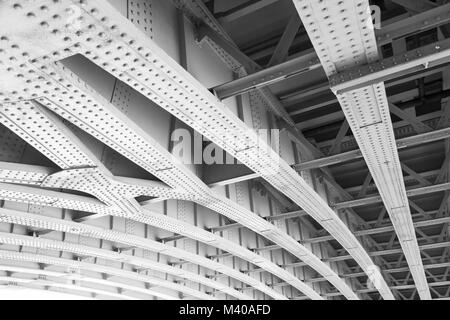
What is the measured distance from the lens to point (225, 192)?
9.78 meters

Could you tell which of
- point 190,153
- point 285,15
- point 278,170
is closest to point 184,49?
point 285,15

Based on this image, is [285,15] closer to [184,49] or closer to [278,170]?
[184,49]

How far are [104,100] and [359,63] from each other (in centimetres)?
320

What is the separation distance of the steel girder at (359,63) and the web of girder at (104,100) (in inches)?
61.1

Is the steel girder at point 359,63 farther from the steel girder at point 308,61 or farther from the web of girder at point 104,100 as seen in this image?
the web of girder at point 104,100

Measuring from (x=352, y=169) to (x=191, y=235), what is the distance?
193 inches

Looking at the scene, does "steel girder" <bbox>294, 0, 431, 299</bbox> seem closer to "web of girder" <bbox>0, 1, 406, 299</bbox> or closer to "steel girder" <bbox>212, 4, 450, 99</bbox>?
"steel girder" <bbox>212, 4, 450, 99</bbox>

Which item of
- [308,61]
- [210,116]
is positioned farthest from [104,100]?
[308,61]

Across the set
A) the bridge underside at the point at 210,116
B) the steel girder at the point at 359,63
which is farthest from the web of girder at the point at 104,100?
the steel girder at the point at 359,63

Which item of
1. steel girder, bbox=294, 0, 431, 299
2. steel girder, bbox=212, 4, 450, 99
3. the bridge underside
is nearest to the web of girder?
the bridge underside

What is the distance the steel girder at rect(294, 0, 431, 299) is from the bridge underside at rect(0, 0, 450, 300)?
0.02m

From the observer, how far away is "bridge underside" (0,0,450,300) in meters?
4.49

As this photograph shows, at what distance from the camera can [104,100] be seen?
17.8ft

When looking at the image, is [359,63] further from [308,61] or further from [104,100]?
[104,100]
